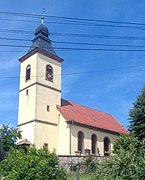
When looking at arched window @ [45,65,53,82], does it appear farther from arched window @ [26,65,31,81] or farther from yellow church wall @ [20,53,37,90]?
arched window @ [26,65,31,81]

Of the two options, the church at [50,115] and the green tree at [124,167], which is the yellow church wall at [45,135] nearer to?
the church at [50,115]

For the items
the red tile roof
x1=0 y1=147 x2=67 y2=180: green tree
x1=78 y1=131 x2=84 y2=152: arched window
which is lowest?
x1=0 y1=147 x2=67 y2=180: green tree

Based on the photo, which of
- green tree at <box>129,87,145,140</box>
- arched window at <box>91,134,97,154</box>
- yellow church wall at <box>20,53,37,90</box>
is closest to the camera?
green tree at <box>129,87,145,140</box>

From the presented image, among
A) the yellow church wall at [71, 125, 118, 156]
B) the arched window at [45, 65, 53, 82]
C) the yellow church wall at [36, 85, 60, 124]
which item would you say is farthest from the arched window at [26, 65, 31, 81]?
the yellow church wall at [71, 125, 118, 156]

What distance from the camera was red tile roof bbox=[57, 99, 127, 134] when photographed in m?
38.2

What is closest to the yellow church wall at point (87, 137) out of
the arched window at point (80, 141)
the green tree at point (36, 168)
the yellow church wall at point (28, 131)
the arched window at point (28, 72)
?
the arched window at point (80, 141)

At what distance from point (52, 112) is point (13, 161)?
23.6 m

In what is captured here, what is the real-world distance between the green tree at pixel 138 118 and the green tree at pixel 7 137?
492 inches

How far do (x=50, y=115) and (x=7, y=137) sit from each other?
5.53 m

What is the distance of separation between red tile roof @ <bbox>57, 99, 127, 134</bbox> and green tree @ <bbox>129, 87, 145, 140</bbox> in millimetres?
9986

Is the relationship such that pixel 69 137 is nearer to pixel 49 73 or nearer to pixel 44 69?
pixel 49 73

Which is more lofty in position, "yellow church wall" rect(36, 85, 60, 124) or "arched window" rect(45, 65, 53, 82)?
"arched window" rect(45, 65, 53, 82)

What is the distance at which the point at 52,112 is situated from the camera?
125ft

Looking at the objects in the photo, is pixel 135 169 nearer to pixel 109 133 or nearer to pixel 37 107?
pixel 37 107
